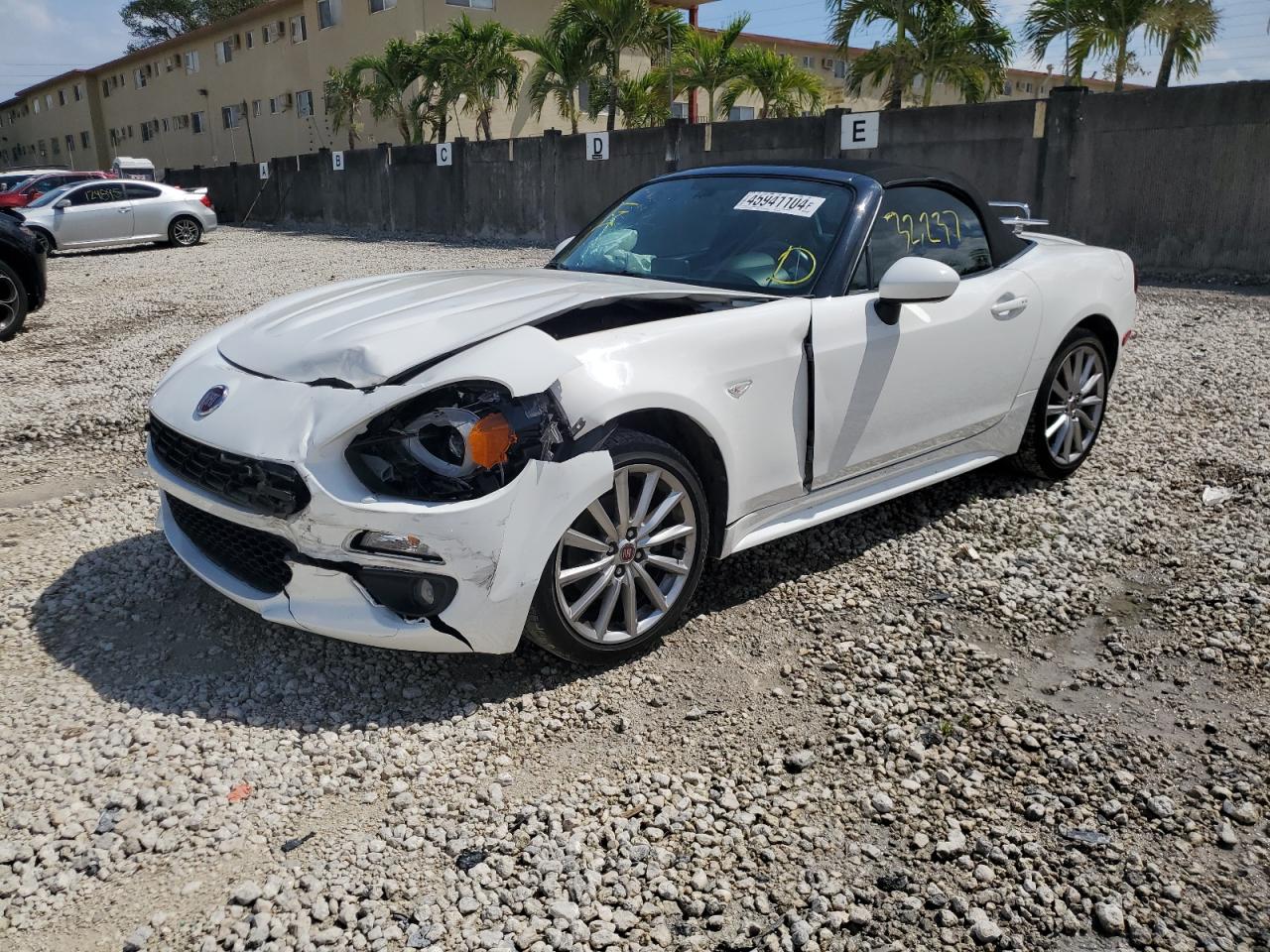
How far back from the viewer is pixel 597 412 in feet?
9.55

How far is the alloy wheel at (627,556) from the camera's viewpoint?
3.03m

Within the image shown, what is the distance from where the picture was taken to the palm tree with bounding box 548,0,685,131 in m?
22.7

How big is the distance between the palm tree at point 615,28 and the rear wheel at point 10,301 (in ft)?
53.6

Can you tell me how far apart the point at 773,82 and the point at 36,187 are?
56.9 ft

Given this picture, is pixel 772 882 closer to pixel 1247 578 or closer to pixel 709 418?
pixel 709 418

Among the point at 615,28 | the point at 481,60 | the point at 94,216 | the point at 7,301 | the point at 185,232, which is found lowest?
the point at 185,232

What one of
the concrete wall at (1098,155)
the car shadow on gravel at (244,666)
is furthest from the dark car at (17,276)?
the concrete wall at (1098,155)

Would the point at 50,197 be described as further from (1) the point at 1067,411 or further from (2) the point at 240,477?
(1) the point at 1067,411

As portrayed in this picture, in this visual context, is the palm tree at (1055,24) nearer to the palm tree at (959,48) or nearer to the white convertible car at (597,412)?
the palm tree at (959,48)

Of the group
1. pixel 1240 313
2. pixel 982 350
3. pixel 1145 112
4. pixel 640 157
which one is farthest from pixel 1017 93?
pixel 982 350

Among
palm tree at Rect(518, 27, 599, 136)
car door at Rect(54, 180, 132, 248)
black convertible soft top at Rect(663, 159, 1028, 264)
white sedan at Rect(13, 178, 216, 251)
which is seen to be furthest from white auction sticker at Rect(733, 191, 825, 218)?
palm tree at Rect(518, 27, 599, 136)

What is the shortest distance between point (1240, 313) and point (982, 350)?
25.1 feet

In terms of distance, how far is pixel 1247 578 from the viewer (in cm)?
389

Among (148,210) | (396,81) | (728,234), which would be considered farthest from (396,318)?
(396,81)
